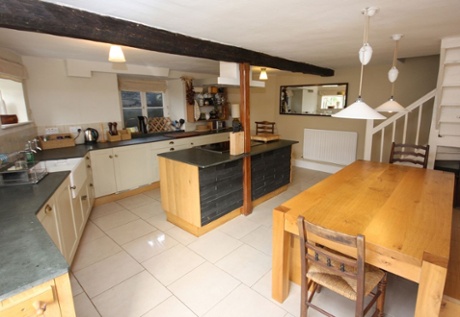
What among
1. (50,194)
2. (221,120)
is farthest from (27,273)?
(221,120)

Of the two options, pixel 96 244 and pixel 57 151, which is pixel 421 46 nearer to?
pixel 96 244

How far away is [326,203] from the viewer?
72.4 inches

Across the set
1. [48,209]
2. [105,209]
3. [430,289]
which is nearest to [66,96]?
[105,209]

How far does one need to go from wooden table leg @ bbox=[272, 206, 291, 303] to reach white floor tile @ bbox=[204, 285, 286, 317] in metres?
0.10

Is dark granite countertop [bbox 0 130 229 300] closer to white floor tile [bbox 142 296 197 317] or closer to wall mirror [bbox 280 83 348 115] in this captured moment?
white floor tile [bbox 142 296 197 317]

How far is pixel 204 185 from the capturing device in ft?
8.98

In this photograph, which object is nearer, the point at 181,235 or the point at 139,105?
the point at 181,235

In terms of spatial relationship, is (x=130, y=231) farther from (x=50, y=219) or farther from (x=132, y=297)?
(x=50, y=219)

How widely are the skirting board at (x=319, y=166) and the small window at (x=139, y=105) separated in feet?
10.8

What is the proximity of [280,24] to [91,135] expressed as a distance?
3259 millimetres

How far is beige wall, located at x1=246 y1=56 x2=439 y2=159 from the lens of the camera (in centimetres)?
408

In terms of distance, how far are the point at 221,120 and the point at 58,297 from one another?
5.14m

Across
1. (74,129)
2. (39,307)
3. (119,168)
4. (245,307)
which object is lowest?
(245,307)

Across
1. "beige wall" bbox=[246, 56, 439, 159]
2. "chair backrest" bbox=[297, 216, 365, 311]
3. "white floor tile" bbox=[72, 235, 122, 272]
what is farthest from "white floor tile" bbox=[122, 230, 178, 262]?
"beige wall" bbox=[246, 56, 439, 159]
